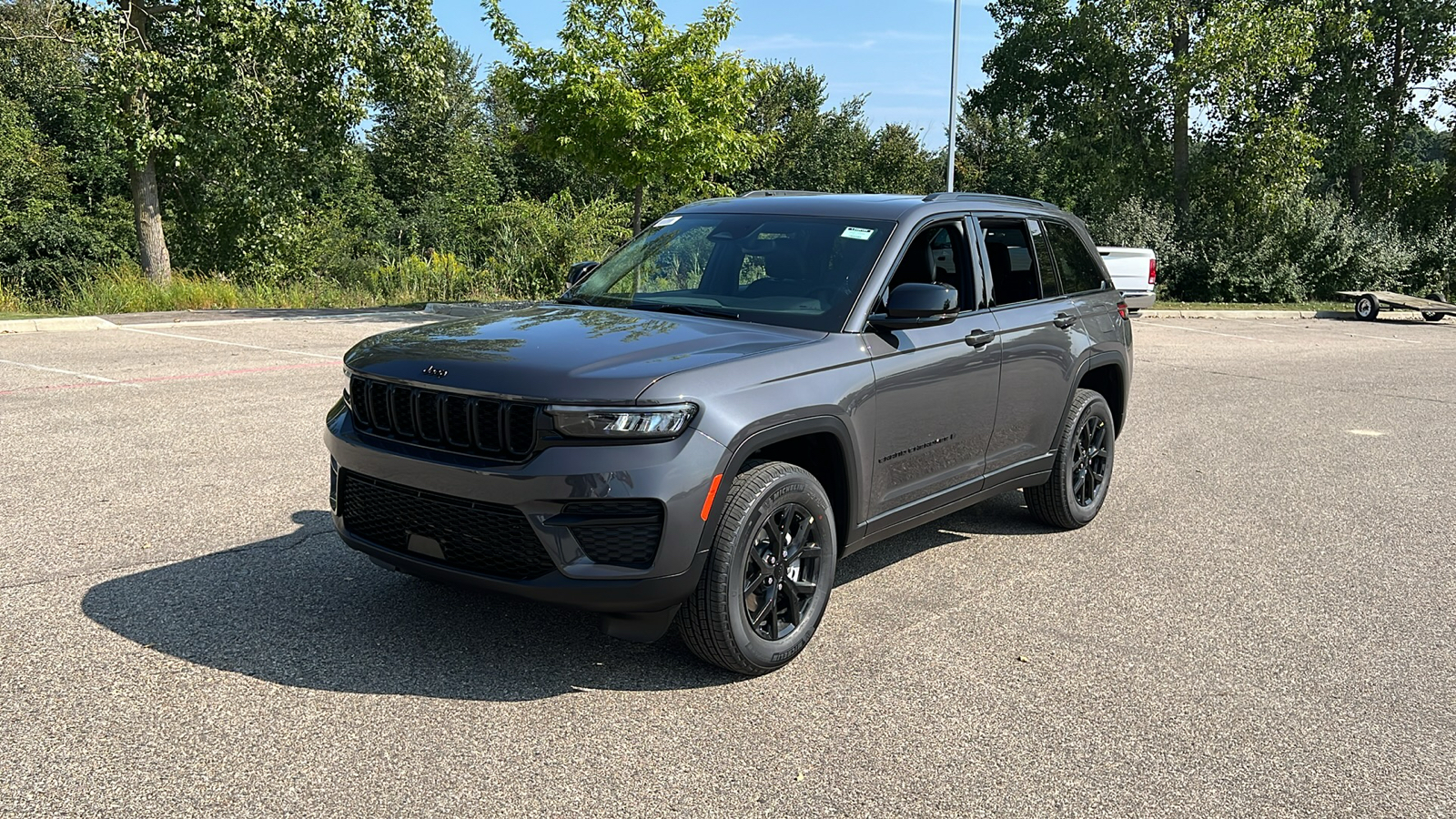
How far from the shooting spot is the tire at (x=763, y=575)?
4.04 m

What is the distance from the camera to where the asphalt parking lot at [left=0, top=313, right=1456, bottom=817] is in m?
3.47

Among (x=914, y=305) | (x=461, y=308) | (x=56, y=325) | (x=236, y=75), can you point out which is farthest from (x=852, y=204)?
(x=236, y=75)

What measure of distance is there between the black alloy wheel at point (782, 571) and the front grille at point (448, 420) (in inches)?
36.5

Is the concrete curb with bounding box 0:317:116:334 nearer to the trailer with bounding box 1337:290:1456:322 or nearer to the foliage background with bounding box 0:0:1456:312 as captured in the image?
the foliage background with bounding box 0:0:1456:312

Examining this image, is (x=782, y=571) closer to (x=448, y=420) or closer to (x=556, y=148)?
(x=448, y=420)

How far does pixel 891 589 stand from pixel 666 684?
1559 mm

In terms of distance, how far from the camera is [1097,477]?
270 inches

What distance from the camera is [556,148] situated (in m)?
20.7

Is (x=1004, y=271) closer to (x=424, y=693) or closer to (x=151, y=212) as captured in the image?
(x=424, y=693)

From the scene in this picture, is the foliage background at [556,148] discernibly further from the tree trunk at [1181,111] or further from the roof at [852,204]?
the roof at [852,204]

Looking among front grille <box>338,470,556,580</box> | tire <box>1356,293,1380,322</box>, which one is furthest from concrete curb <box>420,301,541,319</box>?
tire <box>1356,293,1380,322</box>

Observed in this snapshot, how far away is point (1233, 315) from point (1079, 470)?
71.6 ft

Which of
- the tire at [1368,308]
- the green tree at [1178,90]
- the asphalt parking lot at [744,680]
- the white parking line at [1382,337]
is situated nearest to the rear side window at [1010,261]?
the asphalt parking lot at [744,680]

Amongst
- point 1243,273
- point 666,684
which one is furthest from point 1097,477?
point 1243,273
